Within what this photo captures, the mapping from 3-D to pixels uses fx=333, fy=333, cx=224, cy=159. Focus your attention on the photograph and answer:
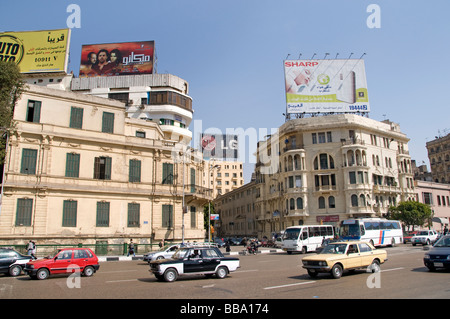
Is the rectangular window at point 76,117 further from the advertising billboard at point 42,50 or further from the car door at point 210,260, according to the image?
the car door at point 210,260

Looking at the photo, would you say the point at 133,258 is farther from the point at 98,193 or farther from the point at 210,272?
the point at 210,272

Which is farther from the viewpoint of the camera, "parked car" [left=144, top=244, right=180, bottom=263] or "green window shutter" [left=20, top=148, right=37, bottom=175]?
"green window shutter" [left=20, top=148, right=37, bottom=175]

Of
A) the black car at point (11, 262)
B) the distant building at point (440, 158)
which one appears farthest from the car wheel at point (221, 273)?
the distant building at point (440, 158)

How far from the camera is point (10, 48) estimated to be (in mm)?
45875

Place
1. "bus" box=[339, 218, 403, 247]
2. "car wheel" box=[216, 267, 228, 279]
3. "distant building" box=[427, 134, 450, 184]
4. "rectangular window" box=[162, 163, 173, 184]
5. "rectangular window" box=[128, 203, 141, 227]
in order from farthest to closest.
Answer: "distant building" box=[427, 134, 450, 184]
"rectangular window" box=[162, 163, 173, 184]
"bus" box=[339, 218, 403, 247]
"rectangular window" box=[128, 203, 141, 227]
"car wheel" box=[216, 267, 228, 279]

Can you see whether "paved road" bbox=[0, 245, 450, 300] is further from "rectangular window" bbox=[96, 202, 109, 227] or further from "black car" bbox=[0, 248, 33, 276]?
"rectangular window" bbox=[96, 202, 109, 227]

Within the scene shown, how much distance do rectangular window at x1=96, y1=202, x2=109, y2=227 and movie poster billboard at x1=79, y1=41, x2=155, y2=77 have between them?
3190cm

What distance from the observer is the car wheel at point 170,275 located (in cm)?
1396

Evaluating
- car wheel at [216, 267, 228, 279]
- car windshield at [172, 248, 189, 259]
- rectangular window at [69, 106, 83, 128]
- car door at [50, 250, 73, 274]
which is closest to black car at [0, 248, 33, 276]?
car door at [50, 250, 73, 274]

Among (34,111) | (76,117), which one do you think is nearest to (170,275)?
(76,117)

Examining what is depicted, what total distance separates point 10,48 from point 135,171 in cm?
2957

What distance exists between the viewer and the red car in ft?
51.0
